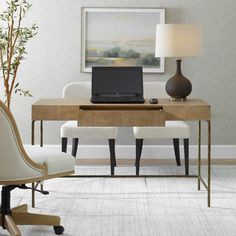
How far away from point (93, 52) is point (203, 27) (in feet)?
3.77

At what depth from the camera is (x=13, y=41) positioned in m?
6.34

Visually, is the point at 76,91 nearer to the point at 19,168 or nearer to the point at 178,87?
the point at 178,87

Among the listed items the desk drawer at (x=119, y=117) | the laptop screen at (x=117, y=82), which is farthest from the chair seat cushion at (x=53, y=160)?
the laptop screen at (x=117, y=82)

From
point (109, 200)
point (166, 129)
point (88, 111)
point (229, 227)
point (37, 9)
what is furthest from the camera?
point (37, 9)

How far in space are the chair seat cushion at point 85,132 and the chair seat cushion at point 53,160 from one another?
1809 mm

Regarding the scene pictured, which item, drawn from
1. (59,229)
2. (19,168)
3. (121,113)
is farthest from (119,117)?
(19,168)

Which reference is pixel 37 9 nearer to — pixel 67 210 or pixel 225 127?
pixel 225 127

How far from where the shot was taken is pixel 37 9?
6.45 m

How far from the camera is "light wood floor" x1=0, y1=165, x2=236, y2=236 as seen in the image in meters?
3.96

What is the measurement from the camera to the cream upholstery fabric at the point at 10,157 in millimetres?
3469

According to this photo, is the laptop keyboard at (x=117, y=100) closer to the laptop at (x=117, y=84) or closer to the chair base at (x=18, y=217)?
the laptop at (x=117, y=84)

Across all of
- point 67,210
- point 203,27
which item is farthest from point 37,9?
point 67,210

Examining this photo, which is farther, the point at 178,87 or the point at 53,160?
the point at 178,87

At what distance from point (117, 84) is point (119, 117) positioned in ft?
1.19
